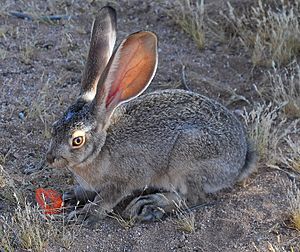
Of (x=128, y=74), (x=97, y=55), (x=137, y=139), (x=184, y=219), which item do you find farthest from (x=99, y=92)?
(x=184, y=219)

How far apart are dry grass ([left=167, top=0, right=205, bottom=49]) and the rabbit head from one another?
239cm

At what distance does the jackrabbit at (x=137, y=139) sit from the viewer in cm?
501

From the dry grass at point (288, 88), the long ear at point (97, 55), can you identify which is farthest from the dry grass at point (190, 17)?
the long ear at point (97, 55)

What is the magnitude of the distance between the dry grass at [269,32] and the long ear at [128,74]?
2304mm

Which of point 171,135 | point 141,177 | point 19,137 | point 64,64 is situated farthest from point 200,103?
point 64,64

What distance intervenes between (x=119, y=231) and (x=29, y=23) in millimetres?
3348

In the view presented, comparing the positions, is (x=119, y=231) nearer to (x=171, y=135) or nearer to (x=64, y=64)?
(x=171, y=135)

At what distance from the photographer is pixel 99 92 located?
196 inches

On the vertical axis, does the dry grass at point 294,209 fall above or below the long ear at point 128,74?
below

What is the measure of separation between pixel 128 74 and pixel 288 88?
216 centimetres

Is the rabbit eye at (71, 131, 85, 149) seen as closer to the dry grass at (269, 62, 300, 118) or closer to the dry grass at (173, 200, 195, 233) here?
the dry grass at (173, 200, 195, 233)

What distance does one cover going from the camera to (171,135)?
5277mm

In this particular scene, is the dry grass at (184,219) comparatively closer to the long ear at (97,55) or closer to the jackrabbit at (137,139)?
the jackrabbit at (137,139)

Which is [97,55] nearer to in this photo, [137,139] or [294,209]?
[137,139]
